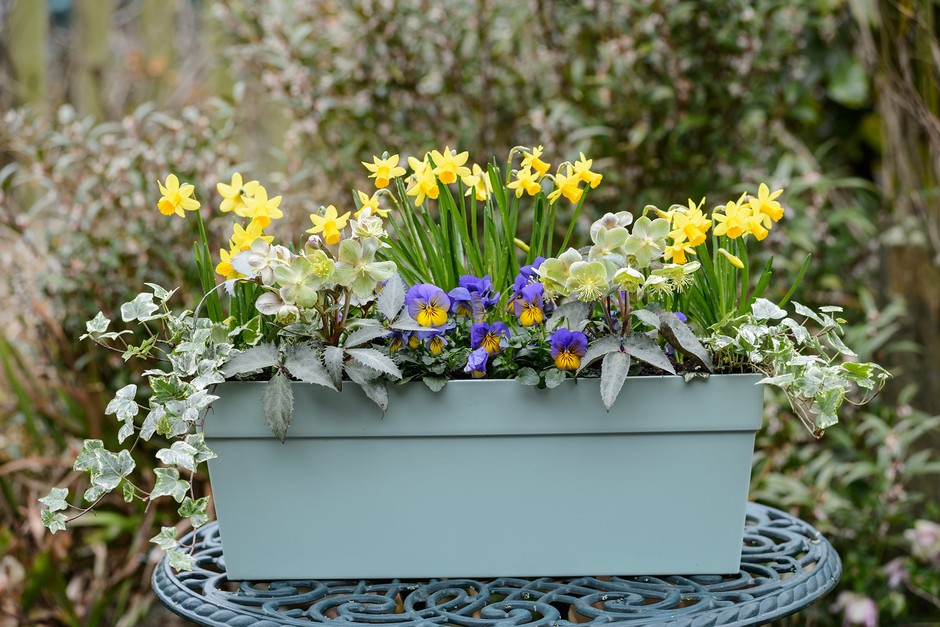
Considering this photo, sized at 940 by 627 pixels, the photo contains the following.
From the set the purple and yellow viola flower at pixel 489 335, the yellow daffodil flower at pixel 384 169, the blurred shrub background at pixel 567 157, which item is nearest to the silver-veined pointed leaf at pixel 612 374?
the purple and yellow viola flower at pixel 489 335

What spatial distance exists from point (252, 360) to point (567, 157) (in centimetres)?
134

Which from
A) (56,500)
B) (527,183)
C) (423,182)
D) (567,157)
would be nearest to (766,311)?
(527,183)

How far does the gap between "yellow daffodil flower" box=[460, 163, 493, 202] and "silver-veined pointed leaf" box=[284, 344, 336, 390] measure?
27cm

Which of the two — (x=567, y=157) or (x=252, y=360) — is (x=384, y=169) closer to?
(x=252, y=360)

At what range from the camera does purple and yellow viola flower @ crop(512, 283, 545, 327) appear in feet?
2.81

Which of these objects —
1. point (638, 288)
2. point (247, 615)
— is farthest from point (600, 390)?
point (247, 615)

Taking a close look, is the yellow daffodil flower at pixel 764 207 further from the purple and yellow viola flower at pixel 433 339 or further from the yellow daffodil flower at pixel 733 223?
the purple and yellow viola flower at pixel 433 339

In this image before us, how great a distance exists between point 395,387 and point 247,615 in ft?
0.92

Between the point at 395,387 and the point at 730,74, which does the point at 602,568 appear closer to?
the point at 395,387

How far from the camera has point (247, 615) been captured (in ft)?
2.70

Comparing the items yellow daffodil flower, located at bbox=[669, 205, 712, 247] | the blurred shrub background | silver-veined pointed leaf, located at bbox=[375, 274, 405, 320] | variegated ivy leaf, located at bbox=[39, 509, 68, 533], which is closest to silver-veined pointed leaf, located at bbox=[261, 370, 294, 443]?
silver-veined pointed leaf, located at bbox=[375, 274, 405, 320]

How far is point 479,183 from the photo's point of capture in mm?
966

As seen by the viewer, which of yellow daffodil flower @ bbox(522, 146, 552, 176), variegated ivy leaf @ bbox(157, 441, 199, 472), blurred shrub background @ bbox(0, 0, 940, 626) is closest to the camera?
variegated ivy leaf @ bbox(157, 441, 199, 472)

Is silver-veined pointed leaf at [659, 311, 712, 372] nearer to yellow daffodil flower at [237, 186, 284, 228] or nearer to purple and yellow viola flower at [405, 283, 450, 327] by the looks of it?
purple and yellow viola flower at [405, 283, 450, 327]
